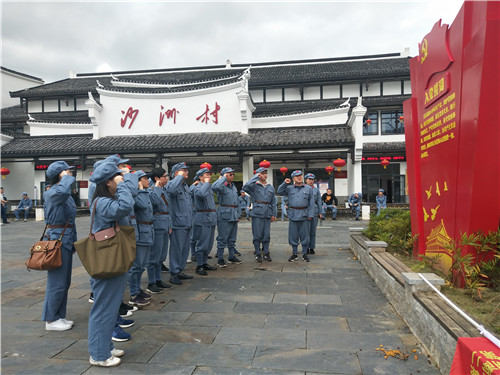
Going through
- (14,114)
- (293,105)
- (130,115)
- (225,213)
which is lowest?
(225,213)

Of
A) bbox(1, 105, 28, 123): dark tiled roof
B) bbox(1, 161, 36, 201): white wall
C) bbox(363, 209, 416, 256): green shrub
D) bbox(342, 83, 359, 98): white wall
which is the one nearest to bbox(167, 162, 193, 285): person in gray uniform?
bbox(363, 209, 416, 256): green shrub

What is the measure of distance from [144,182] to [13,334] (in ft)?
6.78

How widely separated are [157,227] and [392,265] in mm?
3194

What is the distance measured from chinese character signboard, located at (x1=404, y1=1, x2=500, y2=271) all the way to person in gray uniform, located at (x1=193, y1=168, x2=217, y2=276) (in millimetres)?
3172

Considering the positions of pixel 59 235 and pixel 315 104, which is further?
pixel 315 104

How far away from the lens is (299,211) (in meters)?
6.62

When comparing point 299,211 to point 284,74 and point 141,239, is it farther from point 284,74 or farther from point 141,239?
point 284,74

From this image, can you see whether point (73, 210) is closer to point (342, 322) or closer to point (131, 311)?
point (131, 311)

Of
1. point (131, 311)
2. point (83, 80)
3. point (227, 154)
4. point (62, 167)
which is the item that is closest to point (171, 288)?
point (131, 311)

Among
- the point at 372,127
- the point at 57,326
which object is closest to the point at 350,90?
the point at 372,127

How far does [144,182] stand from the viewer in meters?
4.36

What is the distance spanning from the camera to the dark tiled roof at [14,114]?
21.8 meters

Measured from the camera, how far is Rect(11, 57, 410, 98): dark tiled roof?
64.6 ft

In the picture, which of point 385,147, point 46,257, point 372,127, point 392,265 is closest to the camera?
point 46,257
